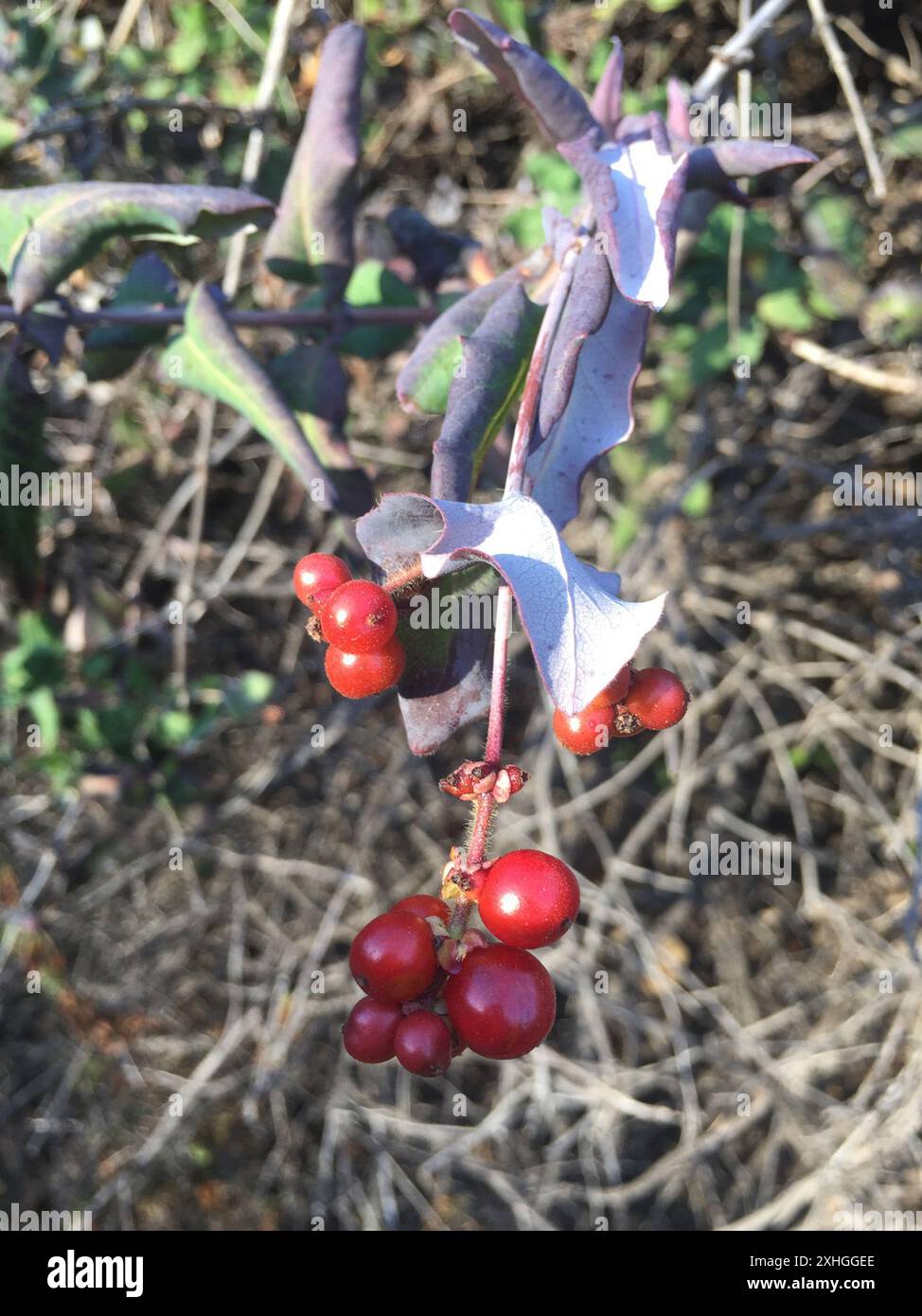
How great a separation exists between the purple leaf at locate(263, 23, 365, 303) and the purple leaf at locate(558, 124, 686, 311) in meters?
0.36

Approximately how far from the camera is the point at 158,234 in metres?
1.35

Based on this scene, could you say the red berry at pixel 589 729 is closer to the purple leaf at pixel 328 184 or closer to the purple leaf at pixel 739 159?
the purple leaf at pixel 739 159

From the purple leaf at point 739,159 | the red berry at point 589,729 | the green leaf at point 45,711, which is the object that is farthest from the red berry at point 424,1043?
the green leaf at point 45,711

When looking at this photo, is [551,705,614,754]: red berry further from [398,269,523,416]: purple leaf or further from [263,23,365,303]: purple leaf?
[263,23,365,303]: purple leaf

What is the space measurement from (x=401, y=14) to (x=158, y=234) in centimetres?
136

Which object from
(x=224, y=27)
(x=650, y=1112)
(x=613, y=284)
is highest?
(x=224, y=27)

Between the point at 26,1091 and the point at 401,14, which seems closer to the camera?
the point at 401,14

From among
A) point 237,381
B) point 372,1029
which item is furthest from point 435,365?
point 372,1029

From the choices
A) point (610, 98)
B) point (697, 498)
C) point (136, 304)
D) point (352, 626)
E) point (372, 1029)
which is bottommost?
point (372, 1029)

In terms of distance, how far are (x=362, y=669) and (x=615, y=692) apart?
0.80 feet

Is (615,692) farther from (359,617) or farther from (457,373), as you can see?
(457,373)

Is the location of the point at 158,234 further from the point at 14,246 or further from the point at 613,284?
the point at 613,284

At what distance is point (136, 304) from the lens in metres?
1.52
